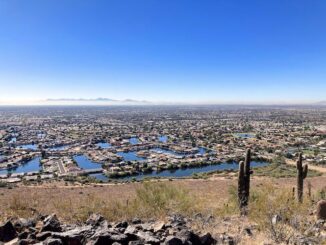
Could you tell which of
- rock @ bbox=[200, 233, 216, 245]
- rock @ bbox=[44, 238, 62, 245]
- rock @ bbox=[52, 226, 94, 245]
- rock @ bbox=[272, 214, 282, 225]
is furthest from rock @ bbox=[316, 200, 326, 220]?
rock @ bbox=[44, 238, 62, 245]

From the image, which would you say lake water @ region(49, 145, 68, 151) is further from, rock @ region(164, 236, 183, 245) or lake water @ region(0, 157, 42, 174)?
rock @ region(164, 236, 183, 245)

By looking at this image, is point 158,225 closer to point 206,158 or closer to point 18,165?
point 206,158

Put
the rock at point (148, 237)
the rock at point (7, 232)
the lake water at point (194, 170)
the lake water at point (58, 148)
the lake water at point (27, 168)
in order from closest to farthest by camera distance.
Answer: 1. the rock at point (148, 237)
2. the rock at point (7, 232)
3. the lake water at point (194, 170)
4. the lake water at point (27, 168)
5. the lake water at point (58, 148)

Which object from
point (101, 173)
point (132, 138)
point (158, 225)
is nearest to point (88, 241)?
point (158, 225)

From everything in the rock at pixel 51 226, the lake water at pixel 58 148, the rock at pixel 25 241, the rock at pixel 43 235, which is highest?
the rock at pixel 25 241

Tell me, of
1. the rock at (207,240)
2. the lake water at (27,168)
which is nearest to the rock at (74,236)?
the rock at (207,240)

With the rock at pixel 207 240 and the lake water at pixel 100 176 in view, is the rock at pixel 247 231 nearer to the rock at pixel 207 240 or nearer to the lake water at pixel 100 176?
the rock at pixel 207 240
